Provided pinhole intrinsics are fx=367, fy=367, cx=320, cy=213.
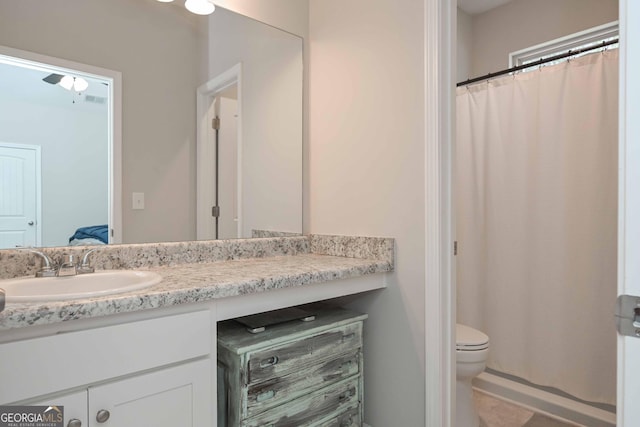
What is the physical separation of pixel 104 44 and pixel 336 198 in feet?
3.89

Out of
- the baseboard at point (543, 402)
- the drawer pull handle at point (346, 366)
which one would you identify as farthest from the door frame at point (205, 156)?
the baseboard at point (543, 402)

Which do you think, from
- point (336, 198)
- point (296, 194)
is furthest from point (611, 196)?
point (296, 194)

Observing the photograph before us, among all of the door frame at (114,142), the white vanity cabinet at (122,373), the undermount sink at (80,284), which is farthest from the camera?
the door frame at (114,142)

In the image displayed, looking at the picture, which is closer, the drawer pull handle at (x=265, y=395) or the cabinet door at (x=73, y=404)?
the cabinet door at (x=73, y=404)

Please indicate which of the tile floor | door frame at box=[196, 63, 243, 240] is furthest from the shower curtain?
door frame at box=[196, 63, 243, 240]

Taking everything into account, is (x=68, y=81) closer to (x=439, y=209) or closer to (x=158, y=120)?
(x=158, y=120)

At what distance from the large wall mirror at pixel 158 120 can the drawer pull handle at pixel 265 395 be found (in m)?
0.74

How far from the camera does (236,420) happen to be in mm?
1235

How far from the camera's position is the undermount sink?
1057 millimetres

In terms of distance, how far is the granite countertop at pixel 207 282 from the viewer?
2.79 ft

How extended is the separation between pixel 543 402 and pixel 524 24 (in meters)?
2.44

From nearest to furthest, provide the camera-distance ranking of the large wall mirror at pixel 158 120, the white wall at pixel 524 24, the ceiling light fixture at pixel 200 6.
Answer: the large wall mirror at pixel 158 120
the ceiling light fixture at pixel 200 6
the white wall at pixel 524 24

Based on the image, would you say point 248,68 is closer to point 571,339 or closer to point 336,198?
point 336,198

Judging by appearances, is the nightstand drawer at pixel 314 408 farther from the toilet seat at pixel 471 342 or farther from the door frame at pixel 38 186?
the door frame at pixel 38 186
